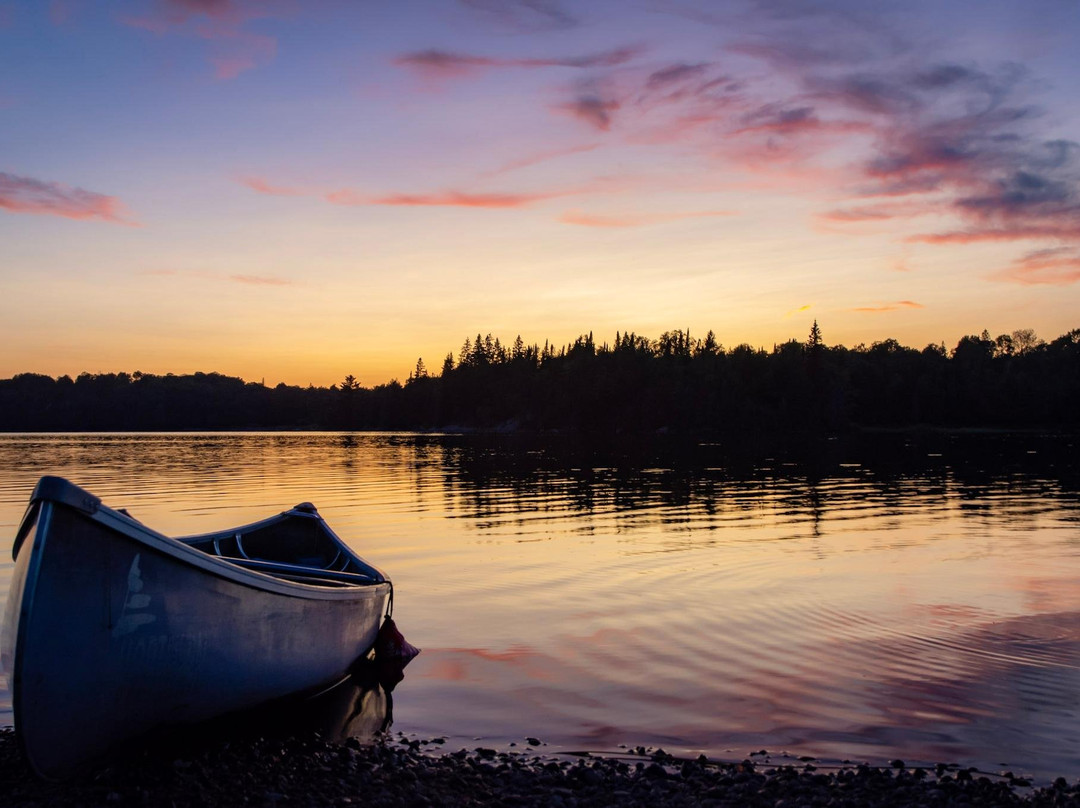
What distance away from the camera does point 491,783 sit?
9.34 m

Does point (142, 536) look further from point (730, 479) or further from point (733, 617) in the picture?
point (730, 479)

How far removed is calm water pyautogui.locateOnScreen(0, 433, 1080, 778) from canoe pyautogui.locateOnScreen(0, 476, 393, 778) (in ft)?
9.30

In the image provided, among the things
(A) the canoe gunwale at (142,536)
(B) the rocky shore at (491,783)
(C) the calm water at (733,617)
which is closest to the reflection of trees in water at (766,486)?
(C) the calm water at (733,617)

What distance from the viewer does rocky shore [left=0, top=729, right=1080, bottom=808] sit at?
Result: 8.59 metres

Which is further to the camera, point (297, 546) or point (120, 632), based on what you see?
point (297, 546)

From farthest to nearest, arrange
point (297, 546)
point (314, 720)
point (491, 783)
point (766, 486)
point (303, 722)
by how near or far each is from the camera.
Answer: point (766, 486) < point (297, 546) < point (314, 720) < point (303, 722) < point (491, 783)

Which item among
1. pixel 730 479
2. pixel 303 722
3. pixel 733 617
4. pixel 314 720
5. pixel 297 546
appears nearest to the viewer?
pixel 303 722

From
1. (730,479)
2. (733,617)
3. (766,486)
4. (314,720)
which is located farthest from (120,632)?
(730,479)

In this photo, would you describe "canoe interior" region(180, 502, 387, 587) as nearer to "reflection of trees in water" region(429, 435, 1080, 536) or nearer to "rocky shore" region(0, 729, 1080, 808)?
"rocky shore" region(0, 729, 1080, 808)

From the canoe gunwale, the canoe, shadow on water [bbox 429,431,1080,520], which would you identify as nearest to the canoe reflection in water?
the canoe

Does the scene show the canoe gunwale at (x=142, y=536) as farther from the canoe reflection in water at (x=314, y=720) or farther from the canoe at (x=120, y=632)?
the canoe reflection in water at (x=314, y=720)

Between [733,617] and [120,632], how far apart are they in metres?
12.7

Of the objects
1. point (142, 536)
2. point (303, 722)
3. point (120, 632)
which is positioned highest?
point (142, 536)

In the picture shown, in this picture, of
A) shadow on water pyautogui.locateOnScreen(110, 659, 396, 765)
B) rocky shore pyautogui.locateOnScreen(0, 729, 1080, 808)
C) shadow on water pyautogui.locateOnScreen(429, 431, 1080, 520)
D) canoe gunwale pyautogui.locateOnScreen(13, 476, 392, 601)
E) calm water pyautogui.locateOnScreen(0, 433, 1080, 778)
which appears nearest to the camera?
canoe gunwale pyautogui.locateOnScreen(13, 476, 392, 601)
